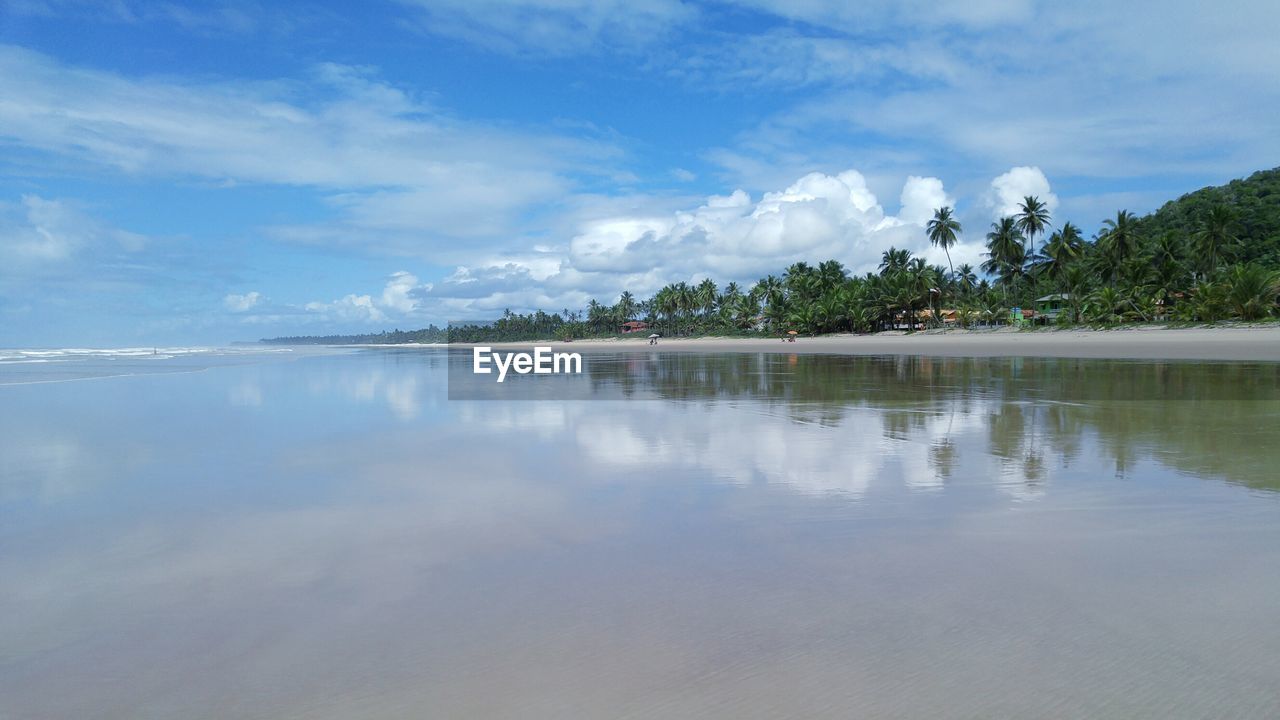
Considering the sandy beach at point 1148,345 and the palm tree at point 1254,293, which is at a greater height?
the palm tree at point 1254,293

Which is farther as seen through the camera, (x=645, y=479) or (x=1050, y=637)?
(x=645, y=479)

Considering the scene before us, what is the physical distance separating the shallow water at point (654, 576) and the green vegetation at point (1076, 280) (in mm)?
51541

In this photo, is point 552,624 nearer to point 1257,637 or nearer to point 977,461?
point 1257,637

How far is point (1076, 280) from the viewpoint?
2574 inches

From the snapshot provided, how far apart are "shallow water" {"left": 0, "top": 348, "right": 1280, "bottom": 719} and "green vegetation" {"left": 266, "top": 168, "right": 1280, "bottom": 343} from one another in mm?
51541

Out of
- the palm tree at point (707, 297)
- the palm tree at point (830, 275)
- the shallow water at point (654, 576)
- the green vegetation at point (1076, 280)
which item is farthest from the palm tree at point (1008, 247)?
the shallow water at point (654, 576)

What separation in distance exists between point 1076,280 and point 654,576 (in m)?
75.0

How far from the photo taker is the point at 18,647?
136 inches

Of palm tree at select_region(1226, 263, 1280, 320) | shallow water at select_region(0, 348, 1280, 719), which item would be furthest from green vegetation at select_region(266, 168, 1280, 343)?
shallow water at select_region(0, 348, 1280, 719)

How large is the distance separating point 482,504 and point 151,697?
332 centimetres

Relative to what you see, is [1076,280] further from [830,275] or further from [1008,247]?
[830,275]

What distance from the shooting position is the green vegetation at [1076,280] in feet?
177

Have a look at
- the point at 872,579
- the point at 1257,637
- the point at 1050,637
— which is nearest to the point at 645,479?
the point at 872,579

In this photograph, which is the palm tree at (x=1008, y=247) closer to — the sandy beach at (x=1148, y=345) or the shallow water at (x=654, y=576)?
the sandy beach at (x=1148, y=345)
